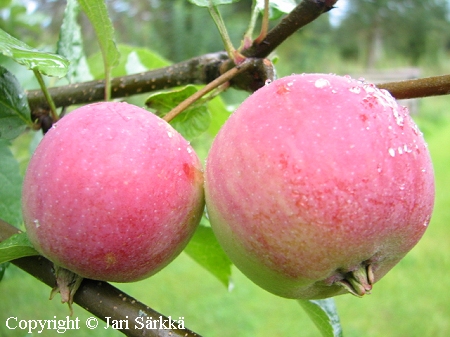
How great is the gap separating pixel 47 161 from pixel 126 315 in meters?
0.25

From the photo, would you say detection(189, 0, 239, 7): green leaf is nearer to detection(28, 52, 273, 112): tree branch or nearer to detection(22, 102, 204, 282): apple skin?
detection(28, 52, 273, 112): tree branch

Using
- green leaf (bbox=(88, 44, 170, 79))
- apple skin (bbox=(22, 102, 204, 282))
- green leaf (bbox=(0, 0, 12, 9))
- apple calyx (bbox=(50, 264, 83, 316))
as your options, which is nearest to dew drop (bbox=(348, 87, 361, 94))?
apple skin (bbox=(22, 102, 204, 282))

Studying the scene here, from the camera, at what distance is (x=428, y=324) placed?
300 cm

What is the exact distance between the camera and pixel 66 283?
69 cm

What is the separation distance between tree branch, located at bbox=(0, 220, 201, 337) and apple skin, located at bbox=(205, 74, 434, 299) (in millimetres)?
155

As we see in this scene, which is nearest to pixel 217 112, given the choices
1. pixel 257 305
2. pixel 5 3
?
pixel 5 3

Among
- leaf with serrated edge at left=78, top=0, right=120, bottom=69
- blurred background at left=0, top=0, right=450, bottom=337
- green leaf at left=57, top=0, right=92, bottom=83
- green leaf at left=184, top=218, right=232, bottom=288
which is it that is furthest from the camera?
blurred background at left=0, top=0, right=450, bottom=337

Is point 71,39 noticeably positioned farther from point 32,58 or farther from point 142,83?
point 32,58

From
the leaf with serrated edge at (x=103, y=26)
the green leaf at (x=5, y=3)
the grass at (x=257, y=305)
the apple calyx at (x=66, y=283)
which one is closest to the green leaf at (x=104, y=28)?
the leaf with serrated edge at (x=103, y=26)

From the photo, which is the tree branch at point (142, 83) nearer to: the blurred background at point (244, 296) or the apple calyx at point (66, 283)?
the blurred background at point (244, 296)

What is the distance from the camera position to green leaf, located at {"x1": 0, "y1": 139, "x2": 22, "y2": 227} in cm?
91

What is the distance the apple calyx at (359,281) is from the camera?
626 mm

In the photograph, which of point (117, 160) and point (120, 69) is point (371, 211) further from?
point (120, 69)

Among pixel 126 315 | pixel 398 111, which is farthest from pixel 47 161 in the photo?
pixel 398 111
